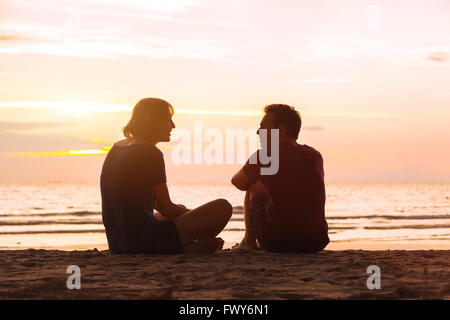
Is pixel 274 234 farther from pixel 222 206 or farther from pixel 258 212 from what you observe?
pixel 222 206

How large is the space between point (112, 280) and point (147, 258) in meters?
1.00

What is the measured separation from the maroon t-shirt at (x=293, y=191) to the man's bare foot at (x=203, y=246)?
0.56m

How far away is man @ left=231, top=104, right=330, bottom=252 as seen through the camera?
596 cm

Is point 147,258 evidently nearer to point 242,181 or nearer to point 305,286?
point 242,181

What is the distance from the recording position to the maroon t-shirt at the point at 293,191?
19.6ft

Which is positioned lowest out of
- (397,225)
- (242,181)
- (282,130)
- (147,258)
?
(397,225)

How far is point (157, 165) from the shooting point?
560 centimetres

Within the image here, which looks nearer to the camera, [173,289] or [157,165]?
[173,289]
